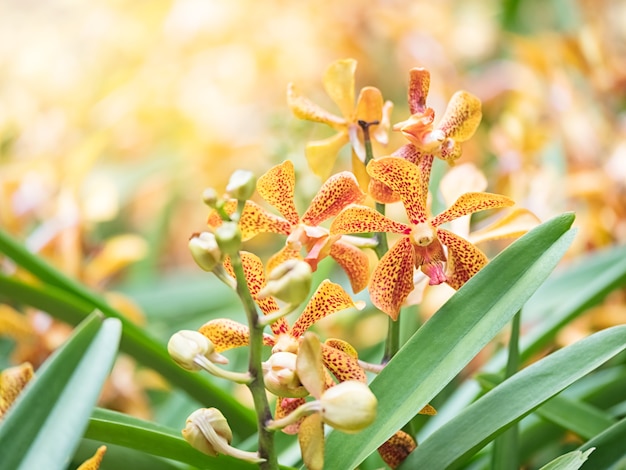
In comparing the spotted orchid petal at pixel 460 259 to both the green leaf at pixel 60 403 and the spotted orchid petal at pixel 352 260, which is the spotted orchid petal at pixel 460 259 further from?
the green leaf at pixel 60 403

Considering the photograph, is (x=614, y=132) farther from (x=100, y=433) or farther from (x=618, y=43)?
(x=100, y=433)

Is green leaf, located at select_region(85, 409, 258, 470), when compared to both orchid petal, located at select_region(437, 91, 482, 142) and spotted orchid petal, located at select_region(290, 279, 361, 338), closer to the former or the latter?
spotted orchid petal, located at select_region(290, 279, 361, 338)

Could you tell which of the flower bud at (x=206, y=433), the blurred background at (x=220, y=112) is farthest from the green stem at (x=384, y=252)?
the blurred background at (x=220, y=112)

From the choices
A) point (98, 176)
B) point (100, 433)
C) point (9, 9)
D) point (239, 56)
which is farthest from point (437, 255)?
point (9, 9)

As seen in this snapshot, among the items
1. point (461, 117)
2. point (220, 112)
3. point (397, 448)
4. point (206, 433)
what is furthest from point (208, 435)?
point (220, 112)

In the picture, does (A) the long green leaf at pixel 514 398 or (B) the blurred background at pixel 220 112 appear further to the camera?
(B) the blurred background at pixel 220 112

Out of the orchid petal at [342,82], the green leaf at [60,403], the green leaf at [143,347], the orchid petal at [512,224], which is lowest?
the green leaf at [143,347]

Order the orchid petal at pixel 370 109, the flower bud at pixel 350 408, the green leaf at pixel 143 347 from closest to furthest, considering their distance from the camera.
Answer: the flower bud at pixel 350 408, the orchid petal at pixel 370 109, the green leaf at pixel 143 347

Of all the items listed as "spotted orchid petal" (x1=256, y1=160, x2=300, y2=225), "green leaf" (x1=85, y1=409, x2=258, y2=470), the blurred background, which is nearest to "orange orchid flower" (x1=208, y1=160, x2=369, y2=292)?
"spotted orchid petal" (x1=256, y1=160, x2=300, y2=225)
